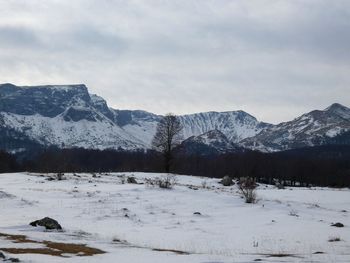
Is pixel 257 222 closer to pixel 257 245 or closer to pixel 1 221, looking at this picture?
pixel 257 245

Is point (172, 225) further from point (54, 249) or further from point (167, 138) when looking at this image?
point (167, 138)

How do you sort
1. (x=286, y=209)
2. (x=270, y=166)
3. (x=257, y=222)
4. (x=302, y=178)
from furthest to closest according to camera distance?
1. (x=270, y=166)
2. (x=302, y=178)
3. (x=286, y=209)
4. (x=257, y=222)

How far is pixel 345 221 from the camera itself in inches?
1249

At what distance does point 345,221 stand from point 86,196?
18509 millimetres

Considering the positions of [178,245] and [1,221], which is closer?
[178,245]

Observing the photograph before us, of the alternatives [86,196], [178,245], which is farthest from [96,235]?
[86,196]

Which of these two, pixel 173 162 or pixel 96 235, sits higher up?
pixel 173 162

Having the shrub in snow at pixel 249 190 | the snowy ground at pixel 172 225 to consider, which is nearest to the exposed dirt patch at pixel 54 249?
the snowy ground at pixel 172 225

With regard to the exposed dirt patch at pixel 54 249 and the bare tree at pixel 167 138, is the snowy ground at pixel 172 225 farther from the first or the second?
the bare tree at pixel 167 138

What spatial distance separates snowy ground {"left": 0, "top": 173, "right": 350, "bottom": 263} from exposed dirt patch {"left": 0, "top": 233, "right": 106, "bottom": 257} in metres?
0.46

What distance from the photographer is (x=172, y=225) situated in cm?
2755

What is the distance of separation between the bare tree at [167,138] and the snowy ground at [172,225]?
3149 cm

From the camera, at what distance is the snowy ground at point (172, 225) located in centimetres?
1705

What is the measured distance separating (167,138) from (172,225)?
47.9 metres
